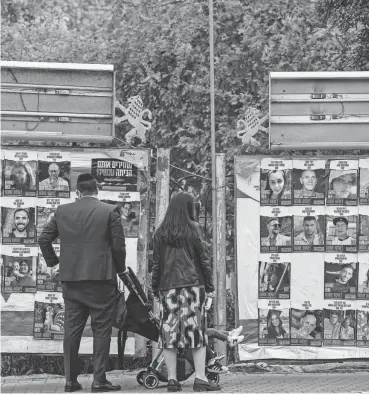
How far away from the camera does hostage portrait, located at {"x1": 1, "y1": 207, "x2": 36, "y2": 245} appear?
915 cm

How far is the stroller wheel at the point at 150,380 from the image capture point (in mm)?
8445

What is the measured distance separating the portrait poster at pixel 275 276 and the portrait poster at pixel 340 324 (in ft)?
1.51

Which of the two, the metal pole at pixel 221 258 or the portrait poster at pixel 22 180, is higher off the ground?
the portrait poster at pixel 22 180

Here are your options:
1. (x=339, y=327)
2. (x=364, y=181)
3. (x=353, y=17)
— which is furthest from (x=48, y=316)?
(x=353, y=17)

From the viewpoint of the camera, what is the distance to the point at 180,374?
333 inches

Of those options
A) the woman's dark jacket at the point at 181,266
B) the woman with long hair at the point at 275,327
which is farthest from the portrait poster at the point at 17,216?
the woman with long hair at the point at 275,327

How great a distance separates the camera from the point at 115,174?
918 centimetres

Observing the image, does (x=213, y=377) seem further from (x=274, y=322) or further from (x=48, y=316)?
(x=48, y=316)

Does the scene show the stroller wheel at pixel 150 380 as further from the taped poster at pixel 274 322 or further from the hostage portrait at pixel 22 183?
the hostage portrait at pixel 22 183

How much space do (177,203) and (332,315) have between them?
2120 millimetres

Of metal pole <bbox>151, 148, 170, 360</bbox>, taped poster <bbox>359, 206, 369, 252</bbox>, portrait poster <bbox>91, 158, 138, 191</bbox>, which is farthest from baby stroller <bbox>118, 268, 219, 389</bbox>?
taped poster <bbox>359, 206, 369, 252</bbox>

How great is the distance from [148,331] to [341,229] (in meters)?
2.17

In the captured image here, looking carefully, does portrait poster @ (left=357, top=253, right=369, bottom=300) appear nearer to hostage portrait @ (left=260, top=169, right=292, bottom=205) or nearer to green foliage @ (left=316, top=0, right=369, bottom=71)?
hostage portrait @ (left=260, top=169, right=292, bottom=205)

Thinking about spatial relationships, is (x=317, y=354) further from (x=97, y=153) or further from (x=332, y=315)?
(x=97, y=153)
